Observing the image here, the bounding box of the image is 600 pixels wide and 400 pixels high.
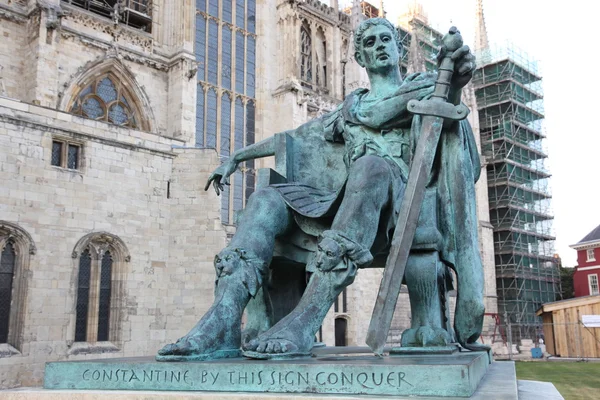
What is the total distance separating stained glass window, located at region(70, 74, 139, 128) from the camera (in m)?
21.5

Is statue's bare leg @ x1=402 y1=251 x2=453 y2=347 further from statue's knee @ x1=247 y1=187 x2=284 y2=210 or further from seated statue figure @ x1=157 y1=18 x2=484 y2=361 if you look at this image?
statue's knee @ x1=247 y1=187 x2=284 y2=210

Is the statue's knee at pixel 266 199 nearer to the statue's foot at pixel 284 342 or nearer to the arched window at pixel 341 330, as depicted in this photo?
the statue's foot at pixel 284 342

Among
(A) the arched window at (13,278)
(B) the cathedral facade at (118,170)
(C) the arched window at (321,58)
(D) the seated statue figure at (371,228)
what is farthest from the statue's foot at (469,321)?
(C) the arched window at (321,58)

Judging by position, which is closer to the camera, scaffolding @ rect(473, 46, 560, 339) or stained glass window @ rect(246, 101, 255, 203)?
stained glass window @ rect(246, 101, 255, 203)

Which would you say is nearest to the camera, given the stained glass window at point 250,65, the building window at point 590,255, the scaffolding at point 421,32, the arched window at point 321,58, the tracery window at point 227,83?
the tracery window at point 227,83

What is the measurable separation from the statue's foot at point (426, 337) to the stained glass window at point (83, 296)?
13.6m

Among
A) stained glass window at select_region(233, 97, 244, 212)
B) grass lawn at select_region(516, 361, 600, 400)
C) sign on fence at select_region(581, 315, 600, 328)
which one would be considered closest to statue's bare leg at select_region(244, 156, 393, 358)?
grass lawn at select_region(516, 361, 600, 400)

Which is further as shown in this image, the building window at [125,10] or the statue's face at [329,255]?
the building window at [125,10]

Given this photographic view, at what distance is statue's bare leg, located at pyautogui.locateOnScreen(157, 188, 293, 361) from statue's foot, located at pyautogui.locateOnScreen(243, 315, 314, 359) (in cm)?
24

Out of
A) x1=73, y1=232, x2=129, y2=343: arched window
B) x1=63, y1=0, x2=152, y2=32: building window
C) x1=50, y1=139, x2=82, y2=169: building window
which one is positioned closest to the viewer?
x1=73, y1=232, x2=129, y2=343: arched window

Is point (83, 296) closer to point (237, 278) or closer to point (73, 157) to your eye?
point (73, 157)

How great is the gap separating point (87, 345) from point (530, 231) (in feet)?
106

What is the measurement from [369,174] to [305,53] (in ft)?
92.8

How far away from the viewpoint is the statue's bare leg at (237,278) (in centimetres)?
266
